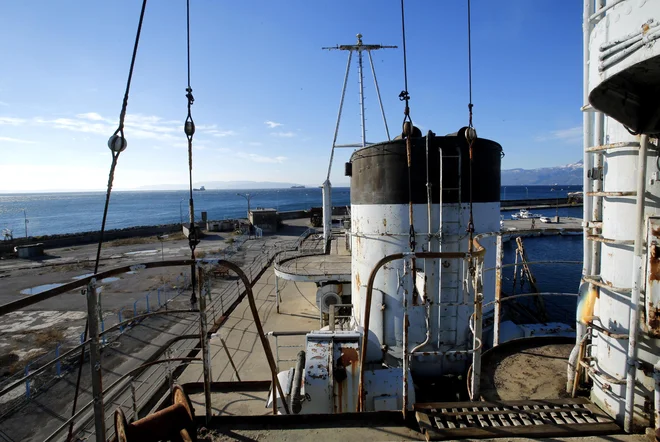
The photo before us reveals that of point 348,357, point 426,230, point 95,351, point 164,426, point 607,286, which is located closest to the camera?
point 95,351

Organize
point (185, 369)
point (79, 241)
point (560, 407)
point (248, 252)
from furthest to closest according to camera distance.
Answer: point (79, 241) < point (248, 252) < point (185, 369) < point (560, 407)

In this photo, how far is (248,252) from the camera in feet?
118

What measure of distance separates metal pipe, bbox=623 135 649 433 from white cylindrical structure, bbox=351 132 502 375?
4716 mm

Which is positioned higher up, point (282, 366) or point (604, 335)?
point (604, 335)

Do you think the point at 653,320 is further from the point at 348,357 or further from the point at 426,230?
the point at 426,230

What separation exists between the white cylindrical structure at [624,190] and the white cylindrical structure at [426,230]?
14.1ft

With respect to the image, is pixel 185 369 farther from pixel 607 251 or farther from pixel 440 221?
pixel 607 251

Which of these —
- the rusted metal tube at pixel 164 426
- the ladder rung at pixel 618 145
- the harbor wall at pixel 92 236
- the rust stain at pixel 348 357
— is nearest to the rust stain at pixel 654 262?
the ladder rung at pixel 618 145

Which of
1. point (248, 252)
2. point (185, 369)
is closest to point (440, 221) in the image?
point (185, 369)

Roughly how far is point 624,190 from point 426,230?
206 inches

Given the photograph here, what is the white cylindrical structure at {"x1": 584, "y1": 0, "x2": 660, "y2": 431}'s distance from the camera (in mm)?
2336

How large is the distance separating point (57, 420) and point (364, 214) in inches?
439

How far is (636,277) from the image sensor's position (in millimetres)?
3252

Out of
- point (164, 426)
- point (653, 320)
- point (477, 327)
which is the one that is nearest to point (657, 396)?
point (653, 320)
